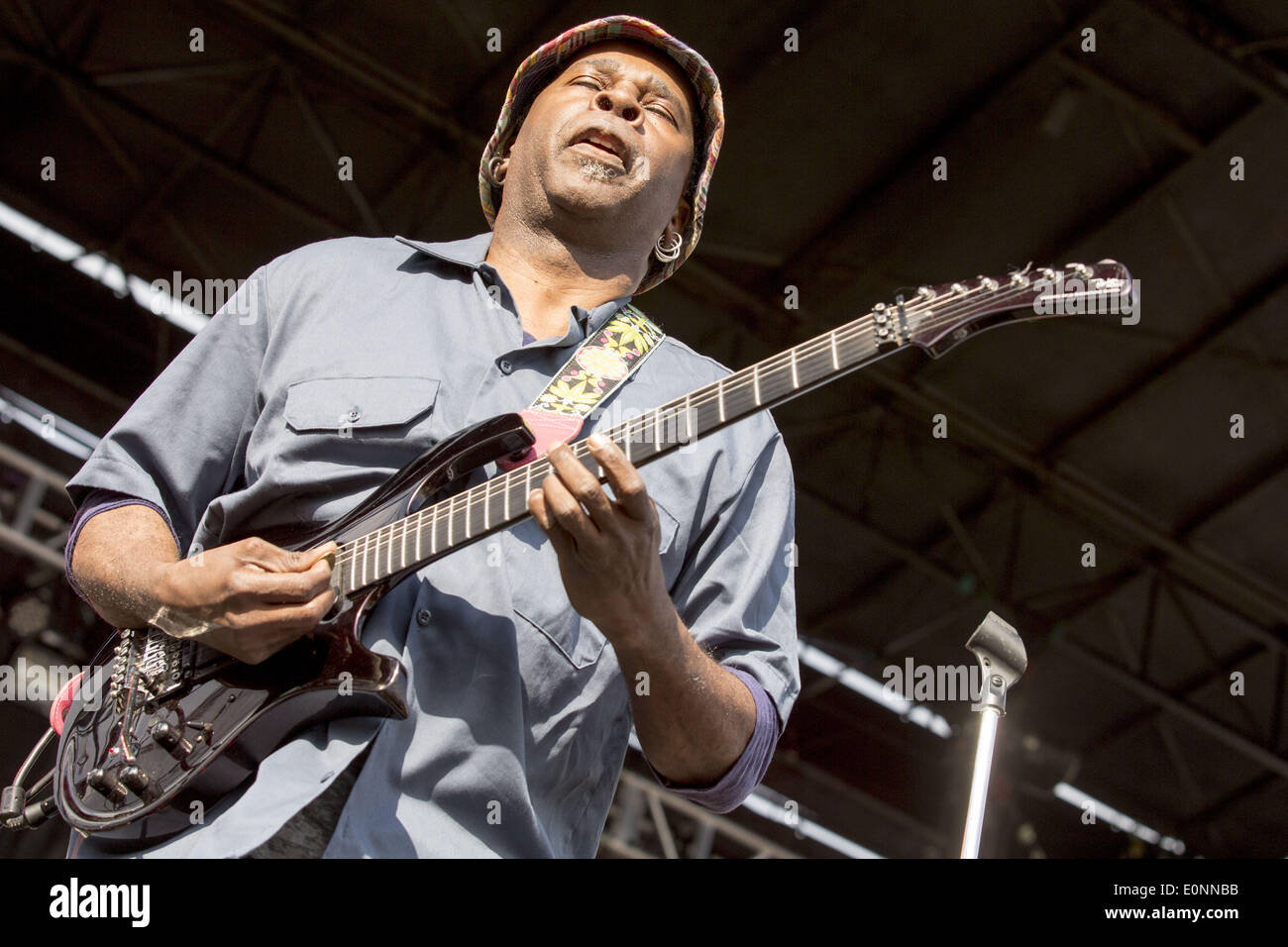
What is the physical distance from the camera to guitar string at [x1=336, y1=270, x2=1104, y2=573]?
2234 millimetres

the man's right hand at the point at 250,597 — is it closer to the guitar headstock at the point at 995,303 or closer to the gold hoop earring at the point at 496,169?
the guitar headstock at the point at 995,303

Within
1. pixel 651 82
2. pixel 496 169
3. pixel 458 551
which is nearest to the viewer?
pixel 458 551

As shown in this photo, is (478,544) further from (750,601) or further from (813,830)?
(813,830)

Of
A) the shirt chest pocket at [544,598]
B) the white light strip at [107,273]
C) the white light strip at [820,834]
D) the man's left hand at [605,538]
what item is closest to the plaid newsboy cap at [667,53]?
the shirt chest pocket at [544,598]

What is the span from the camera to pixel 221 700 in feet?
7.30

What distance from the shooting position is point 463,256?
2.87m

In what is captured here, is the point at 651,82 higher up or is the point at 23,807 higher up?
the point at 651,82

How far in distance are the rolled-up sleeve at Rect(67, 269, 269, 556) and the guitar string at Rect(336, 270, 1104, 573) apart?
440 mm

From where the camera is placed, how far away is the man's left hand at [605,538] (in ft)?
6.57

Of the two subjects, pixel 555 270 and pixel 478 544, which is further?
pixel 555 270

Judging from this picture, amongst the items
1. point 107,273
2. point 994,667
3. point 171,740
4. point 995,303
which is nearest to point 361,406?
point 171,740

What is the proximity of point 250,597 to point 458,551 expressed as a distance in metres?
0.33
